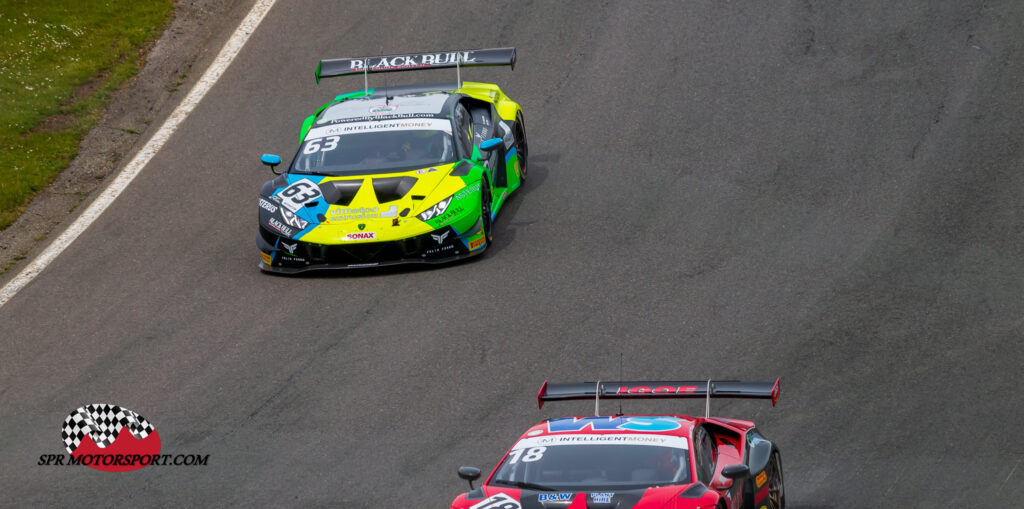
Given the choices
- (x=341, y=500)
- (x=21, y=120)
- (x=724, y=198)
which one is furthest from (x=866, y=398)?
(x=21, y=120)

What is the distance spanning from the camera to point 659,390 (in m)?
8.35

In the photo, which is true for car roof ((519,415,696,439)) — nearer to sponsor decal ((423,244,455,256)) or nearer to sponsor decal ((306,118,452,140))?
sponsor decal ((423,244,455,256))

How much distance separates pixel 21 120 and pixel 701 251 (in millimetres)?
9421

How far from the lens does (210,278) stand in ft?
44.9

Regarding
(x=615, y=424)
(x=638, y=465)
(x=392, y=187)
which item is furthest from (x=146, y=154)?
(x=638, y=465)

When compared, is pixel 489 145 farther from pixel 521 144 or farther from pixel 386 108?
pixel 521 144

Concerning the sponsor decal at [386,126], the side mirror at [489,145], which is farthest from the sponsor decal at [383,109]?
the side mirror at [489,145]

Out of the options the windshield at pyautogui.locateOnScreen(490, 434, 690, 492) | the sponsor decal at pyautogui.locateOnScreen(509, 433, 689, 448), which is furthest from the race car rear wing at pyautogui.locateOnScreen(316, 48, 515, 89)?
the windshield at pyautogui.locateOnScreen(490, 434, 690, 492)

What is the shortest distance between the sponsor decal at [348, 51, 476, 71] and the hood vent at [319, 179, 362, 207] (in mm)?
2688

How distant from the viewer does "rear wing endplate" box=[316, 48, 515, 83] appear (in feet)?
52.3

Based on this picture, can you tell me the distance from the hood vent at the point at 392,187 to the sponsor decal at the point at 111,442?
376 cm

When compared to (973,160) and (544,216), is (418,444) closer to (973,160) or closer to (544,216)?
A: (544,216)

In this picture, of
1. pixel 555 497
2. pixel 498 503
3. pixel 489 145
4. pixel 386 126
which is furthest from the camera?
pixel 386 126

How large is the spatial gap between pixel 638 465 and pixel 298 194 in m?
7.31
